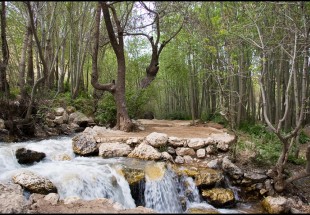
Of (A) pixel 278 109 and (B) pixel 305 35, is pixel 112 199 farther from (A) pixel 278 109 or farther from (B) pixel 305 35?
(A) pixel 278 109

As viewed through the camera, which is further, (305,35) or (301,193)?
(301,193)

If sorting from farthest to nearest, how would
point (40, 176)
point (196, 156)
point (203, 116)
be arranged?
point (203, 116) < point (196, 156) < point (40, 176)

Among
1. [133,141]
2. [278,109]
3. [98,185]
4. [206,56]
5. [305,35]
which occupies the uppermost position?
[206,56]

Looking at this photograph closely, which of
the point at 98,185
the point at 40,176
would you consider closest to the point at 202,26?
the point at 98,185

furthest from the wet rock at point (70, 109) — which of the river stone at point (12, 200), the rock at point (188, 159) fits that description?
the river stone at point (12, 200)

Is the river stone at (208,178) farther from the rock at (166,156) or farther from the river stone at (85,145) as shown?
the river stone at (85,145)

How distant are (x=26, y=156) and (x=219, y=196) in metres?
4.85

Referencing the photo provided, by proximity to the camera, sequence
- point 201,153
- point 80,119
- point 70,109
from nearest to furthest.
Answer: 1. point 201,153
2. point 80,119
3. point 70,109

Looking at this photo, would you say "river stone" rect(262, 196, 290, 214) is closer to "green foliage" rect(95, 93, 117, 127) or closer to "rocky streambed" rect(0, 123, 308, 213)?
"rocky streambed" rect(0, 123, 308, 213)

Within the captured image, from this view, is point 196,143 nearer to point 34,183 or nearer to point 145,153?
point 145,153

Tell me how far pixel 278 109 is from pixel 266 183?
464 centimetres

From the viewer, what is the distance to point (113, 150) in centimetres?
771

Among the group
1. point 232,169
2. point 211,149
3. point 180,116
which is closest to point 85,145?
point 211,149

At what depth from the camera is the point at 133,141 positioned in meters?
8.11
